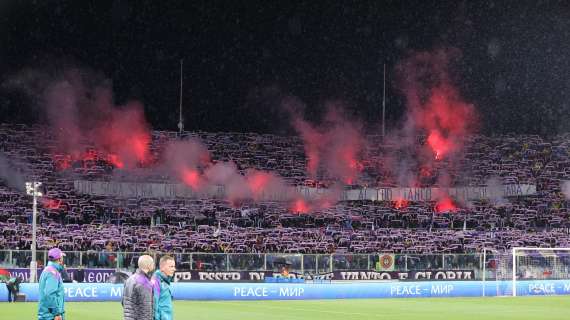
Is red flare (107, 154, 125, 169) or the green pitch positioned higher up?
red flare (107, 154, 125, 169)

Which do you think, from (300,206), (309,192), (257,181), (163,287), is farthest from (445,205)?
(163,287)

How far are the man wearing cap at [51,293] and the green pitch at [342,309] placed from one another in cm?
1218

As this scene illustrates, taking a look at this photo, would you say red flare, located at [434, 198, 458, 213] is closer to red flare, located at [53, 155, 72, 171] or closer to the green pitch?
red flare, located at [53, 155, 72, 171]

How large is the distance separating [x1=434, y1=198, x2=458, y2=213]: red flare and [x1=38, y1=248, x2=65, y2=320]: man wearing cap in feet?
190

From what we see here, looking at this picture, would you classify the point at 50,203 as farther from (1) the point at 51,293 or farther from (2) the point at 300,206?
(1) the point at 51,293

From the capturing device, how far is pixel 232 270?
43.7 metres

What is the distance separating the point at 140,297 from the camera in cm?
A: 1056

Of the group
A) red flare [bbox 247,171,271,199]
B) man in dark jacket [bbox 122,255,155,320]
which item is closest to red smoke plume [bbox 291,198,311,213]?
red flare [bbox 247,171,271,199]

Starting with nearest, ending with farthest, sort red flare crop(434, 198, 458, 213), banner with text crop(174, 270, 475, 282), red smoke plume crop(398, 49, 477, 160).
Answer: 1. banner with text crop(174, 270, 475, 282)
2. red flare crop(434, 198, 458, 213)
3. red smoke plume crop(398, 49, 477, 160)

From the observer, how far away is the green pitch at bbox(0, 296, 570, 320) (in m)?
27.2

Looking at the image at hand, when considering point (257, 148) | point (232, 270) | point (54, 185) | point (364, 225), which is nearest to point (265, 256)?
point (232, 270)

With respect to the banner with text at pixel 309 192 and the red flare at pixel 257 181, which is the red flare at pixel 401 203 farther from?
the red flare at pixel 257 181

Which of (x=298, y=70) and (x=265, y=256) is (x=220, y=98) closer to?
(x=298, y=70)

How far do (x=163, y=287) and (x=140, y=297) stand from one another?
1278 mm
